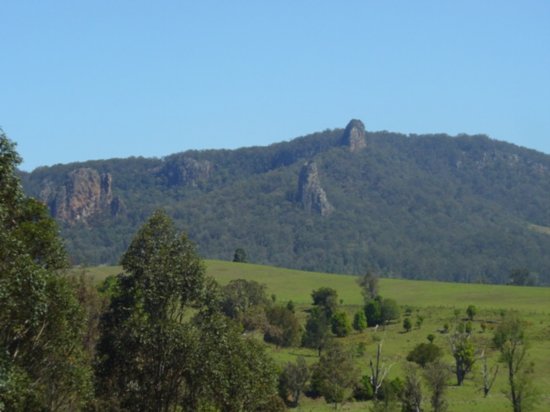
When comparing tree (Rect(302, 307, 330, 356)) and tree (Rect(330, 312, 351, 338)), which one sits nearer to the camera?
tree (Rect(302, 307, 330, 356))

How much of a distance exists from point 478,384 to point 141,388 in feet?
166

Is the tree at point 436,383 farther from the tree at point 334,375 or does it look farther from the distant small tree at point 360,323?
the distant small tree at point 360,323

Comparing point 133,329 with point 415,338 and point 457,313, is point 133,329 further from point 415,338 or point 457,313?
point 457,313

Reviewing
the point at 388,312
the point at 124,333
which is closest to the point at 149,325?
the point at 124,333

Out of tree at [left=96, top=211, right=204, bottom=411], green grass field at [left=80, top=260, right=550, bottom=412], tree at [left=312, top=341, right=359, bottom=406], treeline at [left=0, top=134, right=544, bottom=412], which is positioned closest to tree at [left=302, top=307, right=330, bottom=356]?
green grass field at [left=80, top=260, right=550, bottom=412]

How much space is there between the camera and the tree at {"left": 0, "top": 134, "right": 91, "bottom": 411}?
73.2 ft

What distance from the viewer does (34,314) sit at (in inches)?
906

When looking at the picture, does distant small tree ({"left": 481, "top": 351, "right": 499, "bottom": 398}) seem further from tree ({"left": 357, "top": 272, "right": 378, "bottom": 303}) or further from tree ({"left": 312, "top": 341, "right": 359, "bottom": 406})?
tree ({"left": 357, "top": 272, "right": 378, "bottom": 303})

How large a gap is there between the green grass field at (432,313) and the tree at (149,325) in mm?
14285

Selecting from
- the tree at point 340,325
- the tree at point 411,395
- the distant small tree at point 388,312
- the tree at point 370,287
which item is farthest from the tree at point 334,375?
the tree at point 370,287

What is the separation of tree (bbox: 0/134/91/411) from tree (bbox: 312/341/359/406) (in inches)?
1640

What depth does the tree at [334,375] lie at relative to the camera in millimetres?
69562

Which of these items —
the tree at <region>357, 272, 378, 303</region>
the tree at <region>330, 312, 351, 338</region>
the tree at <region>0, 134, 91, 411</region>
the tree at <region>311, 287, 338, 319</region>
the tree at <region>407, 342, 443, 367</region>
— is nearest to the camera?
the tree at <region>0, 134, 91, 411</region>

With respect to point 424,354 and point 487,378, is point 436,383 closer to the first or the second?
point 487,378
